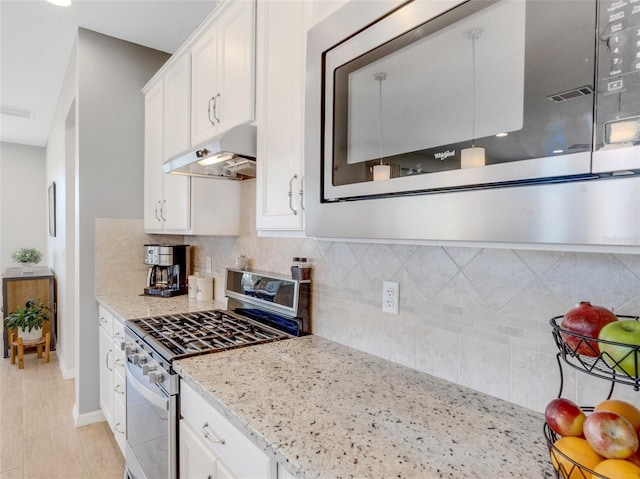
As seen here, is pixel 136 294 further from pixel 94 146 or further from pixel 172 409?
pixel 172 409

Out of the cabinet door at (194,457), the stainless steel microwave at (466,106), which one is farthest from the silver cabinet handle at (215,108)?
the cabinet door at (194,457)

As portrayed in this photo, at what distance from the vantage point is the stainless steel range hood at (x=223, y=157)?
4.99 ft

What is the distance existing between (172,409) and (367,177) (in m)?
1.11

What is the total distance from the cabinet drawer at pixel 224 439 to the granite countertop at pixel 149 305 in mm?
948

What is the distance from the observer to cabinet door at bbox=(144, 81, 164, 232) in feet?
8.50

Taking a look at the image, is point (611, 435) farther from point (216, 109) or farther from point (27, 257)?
point (27, 257)

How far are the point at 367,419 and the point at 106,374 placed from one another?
2.26 m

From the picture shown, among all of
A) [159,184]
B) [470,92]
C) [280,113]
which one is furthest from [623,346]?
[159,184]

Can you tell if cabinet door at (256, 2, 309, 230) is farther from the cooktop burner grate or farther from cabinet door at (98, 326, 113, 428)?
cabinet door at (98, 326, 113, 428)

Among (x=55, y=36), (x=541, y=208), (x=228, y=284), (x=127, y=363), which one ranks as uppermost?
(x=55, y=36)

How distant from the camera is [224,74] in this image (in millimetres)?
1806

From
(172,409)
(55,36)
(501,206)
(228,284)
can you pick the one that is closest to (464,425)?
(501,206)

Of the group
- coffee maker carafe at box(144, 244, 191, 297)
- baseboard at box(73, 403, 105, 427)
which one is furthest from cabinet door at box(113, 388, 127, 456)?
coffee maker carafe at box(144, 244, 191, 297)

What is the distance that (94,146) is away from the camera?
2.70 m
